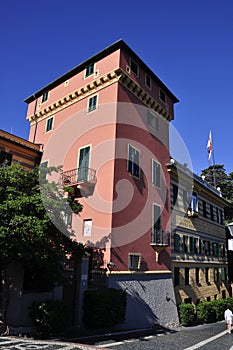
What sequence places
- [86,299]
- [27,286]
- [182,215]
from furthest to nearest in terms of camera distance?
[182,215] → [86,299] → [27,286]

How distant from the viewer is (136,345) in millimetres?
11203

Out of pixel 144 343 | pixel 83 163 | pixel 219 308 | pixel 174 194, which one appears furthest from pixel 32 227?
pixel 219 308

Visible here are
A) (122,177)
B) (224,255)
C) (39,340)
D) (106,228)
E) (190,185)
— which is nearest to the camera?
(39,340)

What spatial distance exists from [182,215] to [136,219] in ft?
23.4

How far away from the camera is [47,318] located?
37.2 ft

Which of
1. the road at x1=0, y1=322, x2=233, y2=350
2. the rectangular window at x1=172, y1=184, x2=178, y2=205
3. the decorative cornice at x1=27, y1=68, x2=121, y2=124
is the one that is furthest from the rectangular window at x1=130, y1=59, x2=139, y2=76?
the road at x1=0, y1=322, x2=233, y2=350

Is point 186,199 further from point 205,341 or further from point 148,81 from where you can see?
point 205,341

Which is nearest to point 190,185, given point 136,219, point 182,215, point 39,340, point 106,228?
point 182,215

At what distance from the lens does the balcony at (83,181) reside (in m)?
17.8

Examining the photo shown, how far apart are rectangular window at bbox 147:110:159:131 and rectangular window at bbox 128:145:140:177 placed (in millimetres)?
3392

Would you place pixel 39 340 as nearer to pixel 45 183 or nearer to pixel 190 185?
pixel 45 183

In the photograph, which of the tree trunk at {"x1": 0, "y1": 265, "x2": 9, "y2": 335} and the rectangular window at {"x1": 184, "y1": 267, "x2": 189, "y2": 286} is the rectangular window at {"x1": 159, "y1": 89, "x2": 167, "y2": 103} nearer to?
the rectangular window at {"x1": 184, "y1": 267, "x2": 189, "y2": 286}

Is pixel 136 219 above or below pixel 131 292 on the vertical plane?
above

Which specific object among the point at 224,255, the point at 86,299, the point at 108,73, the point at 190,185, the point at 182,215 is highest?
the point at 108,73
